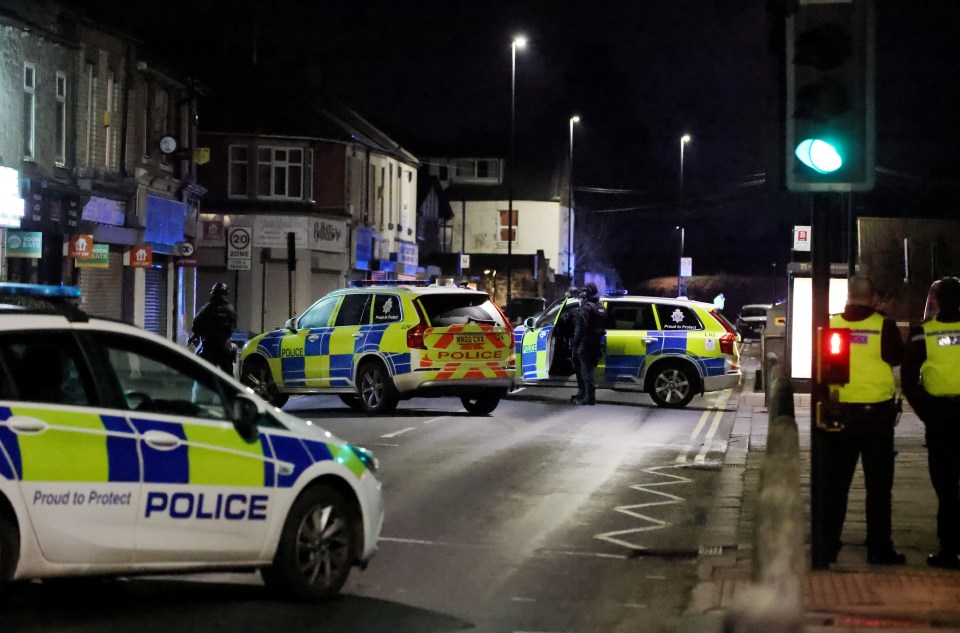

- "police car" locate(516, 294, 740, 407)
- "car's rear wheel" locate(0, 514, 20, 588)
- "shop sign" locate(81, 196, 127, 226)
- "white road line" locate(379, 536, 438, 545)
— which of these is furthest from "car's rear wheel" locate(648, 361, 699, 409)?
"car's rear wheel" locate(0, 514, 20, 588)

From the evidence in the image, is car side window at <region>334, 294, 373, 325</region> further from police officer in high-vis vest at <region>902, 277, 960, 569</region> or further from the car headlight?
police officer in high-vis vest at <region>902, 277, 960, 569</region>

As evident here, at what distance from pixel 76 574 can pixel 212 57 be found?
165ft

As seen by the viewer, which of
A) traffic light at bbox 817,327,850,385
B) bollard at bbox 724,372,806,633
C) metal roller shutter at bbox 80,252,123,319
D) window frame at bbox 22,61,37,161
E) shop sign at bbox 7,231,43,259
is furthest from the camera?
metal roller shutter at bbox 80,252,123,319

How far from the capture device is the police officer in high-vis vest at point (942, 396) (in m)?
8.52

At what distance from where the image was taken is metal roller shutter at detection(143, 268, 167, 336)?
3569 cm


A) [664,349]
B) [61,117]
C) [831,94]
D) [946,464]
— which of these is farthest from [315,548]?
[61,117]

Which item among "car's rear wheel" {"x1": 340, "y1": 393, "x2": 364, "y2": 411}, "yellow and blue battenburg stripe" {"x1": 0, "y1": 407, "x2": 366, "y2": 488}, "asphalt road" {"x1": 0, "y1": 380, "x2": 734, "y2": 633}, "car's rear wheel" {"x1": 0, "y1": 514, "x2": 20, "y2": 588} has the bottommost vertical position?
"asphalt road" {"x1": 0, "y1": 380, "x2": 734, "y2": 633}

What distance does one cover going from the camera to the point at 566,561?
9.21 meters

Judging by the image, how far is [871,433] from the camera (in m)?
8.45

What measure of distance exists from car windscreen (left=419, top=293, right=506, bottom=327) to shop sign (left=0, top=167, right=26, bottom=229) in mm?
9855

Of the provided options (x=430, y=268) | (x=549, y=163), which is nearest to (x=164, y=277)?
(x=430, y=268)

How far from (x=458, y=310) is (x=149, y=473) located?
41.6 ft

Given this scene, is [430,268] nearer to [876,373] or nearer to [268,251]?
[268,251]

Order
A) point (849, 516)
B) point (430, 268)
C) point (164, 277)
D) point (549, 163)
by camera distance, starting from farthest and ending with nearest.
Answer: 1. point (549, 163)
2. point (430, 268)
3. point (164, 277)
4. point (849, 516)
